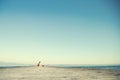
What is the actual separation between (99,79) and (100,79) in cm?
10

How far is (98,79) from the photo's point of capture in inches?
751

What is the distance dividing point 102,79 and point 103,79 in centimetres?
11

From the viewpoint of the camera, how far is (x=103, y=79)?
19.1 m

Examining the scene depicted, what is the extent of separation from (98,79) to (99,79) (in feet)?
0.34

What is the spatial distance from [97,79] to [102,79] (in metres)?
0.52

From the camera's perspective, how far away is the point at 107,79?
62.6 ft

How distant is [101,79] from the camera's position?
1911 cm

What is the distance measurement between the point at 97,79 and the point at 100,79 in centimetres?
31

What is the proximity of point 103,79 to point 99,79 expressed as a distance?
42 cm

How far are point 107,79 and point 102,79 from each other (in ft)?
1.62

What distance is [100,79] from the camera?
1909 centimetres

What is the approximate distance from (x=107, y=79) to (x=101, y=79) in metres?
0.60

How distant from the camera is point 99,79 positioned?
19.1 meters
